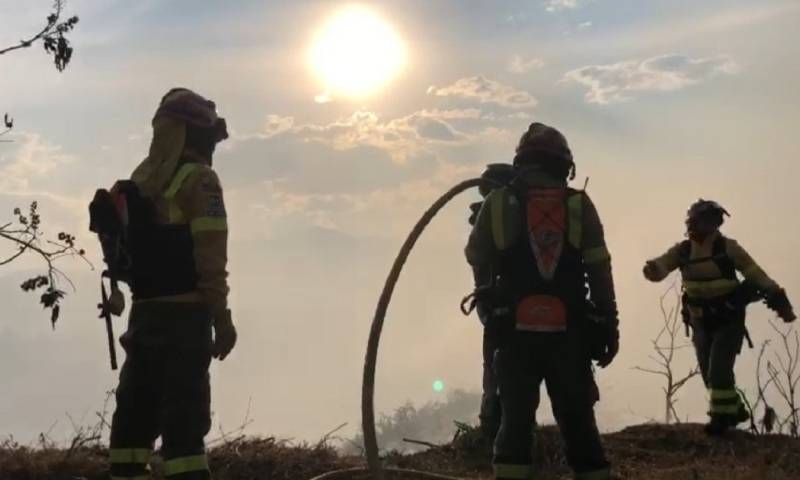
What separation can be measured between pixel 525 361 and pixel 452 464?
10.6 ft

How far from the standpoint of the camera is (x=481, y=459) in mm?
7723

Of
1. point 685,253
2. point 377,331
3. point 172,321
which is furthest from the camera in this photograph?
point 685,253

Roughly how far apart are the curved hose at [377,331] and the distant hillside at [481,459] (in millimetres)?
1095

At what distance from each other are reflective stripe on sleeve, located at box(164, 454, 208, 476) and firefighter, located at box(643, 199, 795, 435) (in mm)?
4920

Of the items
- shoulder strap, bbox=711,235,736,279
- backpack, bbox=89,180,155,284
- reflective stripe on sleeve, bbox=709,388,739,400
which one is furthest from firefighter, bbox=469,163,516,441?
shoulder strap, bbox=711,235,736,279

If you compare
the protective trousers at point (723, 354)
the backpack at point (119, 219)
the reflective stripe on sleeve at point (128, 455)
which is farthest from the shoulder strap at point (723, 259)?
the reflective stripe on sleeve at point (128, 455)

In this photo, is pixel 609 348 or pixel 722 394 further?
pixel 722 394

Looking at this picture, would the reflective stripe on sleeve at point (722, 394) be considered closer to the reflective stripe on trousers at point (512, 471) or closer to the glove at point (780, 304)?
the glove at point (780, 304)

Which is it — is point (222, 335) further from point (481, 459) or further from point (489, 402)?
point (481, 459)

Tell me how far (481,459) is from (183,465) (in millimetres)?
4012

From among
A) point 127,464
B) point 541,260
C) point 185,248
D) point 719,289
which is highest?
point 719,289

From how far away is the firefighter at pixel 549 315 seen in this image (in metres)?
4.60

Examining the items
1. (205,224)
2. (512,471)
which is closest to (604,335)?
(512,471)

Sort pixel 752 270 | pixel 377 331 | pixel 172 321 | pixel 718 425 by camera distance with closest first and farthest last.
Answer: pixel 172 321 < pixel 377 331 < pixel 752 270 < pixel 718 425
